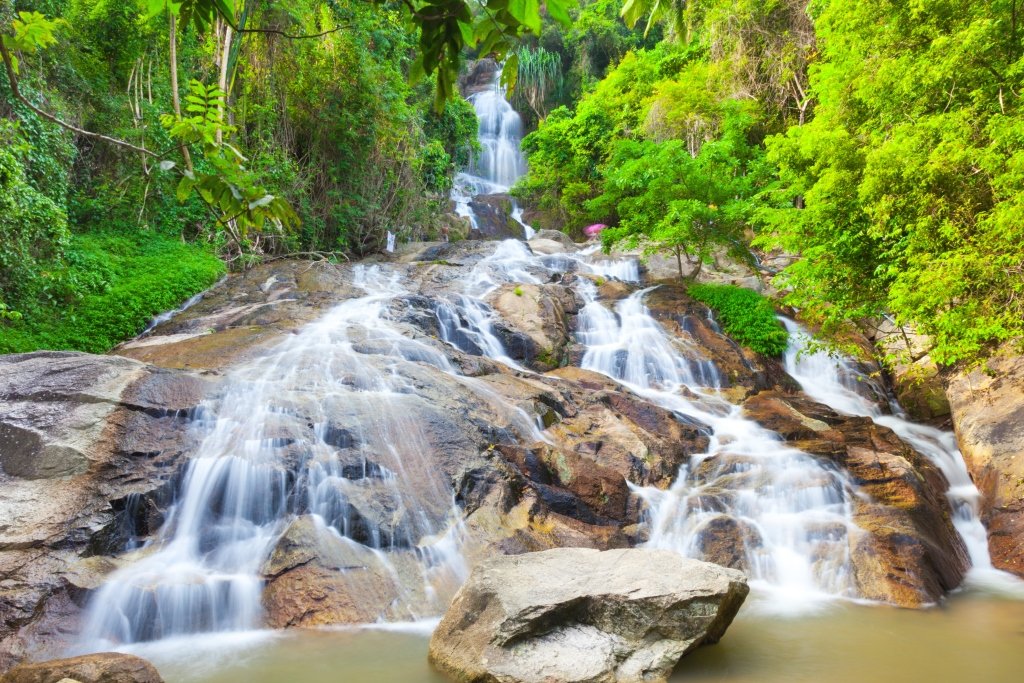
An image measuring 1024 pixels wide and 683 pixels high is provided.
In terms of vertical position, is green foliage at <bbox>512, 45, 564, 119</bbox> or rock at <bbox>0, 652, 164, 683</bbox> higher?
green foliage at <bbox>512, 45, 564, 119</bbox>

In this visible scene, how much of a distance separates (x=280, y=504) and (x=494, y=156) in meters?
24.5

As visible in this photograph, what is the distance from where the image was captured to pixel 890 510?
6.95m

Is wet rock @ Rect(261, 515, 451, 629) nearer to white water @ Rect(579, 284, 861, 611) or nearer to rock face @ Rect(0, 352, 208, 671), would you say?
rock face @ Rect(0, 352, 208, 671)

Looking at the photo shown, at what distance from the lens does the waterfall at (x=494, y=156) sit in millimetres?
25680

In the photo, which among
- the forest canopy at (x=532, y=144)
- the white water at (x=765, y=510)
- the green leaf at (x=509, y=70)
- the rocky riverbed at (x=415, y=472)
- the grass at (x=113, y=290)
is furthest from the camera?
the grass at (x=113, y=290)

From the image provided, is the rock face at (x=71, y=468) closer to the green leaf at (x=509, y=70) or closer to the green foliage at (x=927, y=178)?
the green leaf at (x=509, y=70)

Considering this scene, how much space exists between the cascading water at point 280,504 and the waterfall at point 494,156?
58.5 feet

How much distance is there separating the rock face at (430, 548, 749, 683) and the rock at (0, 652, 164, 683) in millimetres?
1829

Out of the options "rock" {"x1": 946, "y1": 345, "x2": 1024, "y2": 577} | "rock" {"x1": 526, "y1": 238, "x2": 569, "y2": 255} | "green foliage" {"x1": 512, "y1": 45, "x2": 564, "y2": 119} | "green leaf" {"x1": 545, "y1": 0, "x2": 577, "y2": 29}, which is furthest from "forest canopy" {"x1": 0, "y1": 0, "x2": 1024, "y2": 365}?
"green foliage" {"x1": 512, "y1": 45, "x2": 564, "y2": 119}

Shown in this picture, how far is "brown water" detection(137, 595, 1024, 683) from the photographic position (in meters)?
4.43

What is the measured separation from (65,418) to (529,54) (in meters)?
27.7

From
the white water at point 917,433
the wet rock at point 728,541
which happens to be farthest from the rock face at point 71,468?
the white water at point 917,433

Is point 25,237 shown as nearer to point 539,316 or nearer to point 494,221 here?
point 539,316

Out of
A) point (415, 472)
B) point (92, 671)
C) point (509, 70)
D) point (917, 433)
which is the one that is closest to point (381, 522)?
point (415, 472)
